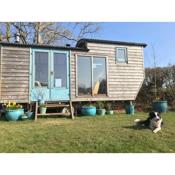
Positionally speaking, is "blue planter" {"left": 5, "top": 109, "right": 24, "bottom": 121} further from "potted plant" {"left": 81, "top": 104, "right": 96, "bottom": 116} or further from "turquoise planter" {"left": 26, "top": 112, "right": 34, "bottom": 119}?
"potted plant" {"left": 81, "top": 104, "right": 96, "bottom": 116}

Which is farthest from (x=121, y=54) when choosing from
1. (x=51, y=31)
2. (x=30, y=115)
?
(x=51, y=31)

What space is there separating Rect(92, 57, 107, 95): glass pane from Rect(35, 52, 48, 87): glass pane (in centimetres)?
180

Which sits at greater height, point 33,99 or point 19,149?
point 33,99

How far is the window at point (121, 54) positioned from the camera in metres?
11.1

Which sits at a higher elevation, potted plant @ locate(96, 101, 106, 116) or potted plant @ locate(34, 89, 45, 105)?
potted plant @ locate(34, 89, 45, 105)

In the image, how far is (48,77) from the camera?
9.66 meters

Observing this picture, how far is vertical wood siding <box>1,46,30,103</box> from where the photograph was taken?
9227mm

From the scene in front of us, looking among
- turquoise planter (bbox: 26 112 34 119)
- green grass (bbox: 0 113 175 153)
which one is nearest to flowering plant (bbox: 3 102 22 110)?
turquoise planter (bbox: 26 112 34 119)

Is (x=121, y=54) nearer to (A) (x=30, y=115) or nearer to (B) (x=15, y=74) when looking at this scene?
(B) (x=15, y=74)

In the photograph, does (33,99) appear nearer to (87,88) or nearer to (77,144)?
(87,88)

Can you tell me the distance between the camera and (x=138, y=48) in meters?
11.5

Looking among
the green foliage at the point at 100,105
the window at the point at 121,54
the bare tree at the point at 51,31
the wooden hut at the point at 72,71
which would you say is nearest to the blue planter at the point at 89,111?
the green foliage at the point at 100,105
